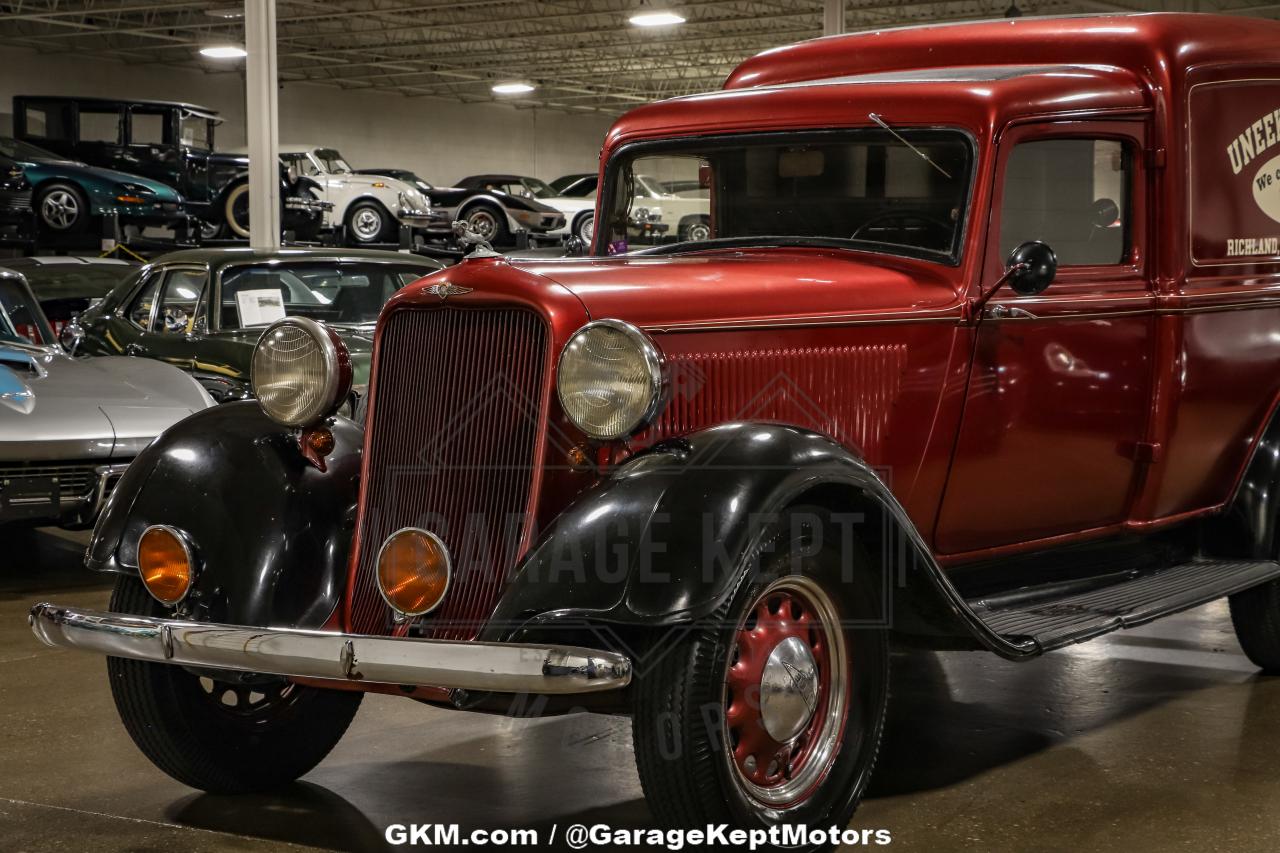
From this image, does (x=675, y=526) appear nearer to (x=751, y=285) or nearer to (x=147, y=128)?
(x=751, y=285)

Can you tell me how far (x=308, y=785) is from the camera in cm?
410

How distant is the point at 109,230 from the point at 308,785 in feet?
48.2

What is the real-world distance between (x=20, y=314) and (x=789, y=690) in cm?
562

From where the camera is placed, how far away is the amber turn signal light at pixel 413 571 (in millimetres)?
3498

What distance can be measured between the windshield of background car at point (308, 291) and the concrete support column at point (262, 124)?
3686mm

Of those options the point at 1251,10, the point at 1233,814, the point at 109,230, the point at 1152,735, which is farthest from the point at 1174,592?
the point at 1251,10

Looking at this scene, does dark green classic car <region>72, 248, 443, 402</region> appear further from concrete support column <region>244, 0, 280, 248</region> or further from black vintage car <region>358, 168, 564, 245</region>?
black vintage car <region>358, 168, 564, 245</region>

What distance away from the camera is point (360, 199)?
20.2 meters

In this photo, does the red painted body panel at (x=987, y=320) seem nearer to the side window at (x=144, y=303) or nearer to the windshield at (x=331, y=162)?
the side window at (x=144, y=303)

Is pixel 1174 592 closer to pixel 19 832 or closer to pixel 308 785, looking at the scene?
pixel 308 785

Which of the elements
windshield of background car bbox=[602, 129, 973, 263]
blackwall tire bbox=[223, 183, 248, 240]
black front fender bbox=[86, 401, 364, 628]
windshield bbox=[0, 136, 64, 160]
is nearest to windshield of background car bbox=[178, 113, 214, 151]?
blackwall tire bbox=[223, 183, 248, 240]

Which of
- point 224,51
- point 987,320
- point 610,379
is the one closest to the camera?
point 610,379
